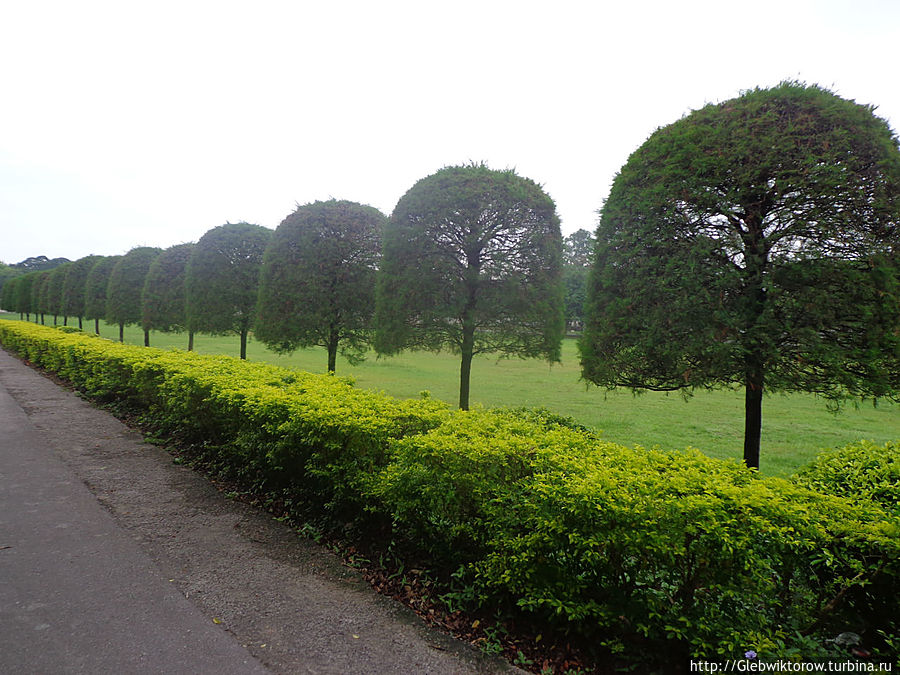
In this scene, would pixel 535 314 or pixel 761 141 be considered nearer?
pixel 761 141

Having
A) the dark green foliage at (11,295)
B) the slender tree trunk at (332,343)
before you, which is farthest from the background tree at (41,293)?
the slender tree trunk at (332,343)

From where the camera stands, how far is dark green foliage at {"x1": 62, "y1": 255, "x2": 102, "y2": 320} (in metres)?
36.9

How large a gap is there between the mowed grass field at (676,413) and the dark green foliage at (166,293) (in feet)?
35.1

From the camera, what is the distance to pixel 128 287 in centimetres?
2823

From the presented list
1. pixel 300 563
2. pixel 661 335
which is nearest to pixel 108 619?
pixel 300 563

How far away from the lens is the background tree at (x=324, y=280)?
13875 millimetres

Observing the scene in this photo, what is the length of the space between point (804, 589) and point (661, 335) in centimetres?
362

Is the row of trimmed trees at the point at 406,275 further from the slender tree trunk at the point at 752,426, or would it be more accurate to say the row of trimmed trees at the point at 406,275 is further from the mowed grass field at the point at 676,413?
the slender tree trunk at the point at 752,426

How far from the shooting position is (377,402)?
5.15 meters

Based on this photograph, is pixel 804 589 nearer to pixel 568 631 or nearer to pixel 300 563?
pixel 568 631

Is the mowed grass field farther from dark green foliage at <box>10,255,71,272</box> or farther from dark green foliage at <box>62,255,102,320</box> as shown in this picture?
dark green foliage at <box>10,255,71,272</box>

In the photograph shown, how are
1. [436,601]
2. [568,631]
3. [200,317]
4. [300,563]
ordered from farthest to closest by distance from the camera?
[200,317], [300,563], [436,601], [568,631]

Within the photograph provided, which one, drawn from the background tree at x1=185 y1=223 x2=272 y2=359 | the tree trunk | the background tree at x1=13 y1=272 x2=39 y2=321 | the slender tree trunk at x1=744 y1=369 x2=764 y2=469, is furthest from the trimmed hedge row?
the background tree at x1=13 y1=272 x2=39 y2=321

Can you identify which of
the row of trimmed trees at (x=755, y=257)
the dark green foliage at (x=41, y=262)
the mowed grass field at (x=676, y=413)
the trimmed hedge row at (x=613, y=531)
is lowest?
the mowed grass field at (x=676, y=413)
